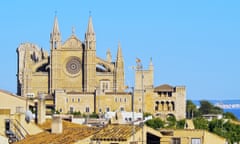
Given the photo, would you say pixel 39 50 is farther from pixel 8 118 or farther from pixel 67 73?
pixel 8 118

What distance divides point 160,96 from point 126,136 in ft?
462

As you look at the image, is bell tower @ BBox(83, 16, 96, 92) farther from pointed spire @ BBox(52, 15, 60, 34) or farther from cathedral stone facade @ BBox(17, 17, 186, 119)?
pointed spire @ BBox(52, 15, 60, 34)

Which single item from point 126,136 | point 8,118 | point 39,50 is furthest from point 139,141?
point 39,50

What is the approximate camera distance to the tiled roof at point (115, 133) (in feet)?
89.0

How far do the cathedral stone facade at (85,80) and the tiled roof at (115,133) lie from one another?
13223 centimetres

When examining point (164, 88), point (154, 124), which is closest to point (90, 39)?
point (164, 88)

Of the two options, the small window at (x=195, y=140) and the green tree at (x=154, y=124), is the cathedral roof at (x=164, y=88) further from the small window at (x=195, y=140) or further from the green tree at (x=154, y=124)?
the small window at (x=195, y=140)

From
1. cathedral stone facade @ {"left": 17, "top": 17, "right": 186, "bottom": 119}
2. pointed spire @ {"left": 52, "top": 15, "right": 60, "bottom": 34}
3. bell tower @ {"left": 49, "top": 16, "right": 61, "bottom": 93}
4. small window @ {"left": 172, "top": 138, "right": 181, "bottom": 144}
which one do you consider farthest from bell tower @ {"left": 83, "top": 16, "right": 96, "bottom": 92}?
small window @ {"left": 172, "top": 138, "right": 181, "bottom": 144}

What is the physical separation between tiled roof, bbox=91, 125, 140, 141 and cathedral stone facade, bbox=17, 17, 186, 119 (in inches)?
5206

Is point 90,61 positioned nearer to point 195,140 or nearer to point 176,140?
point 195,140

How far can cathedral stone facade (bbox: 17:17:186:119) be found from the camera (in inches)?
6383

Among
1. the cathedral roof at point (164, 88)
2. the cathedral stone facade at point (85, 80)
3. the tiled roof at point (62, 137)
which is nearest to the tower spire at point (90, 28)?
the cathedral stone facade at point (85, 80)

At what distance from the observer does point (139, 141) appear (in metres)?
27.4

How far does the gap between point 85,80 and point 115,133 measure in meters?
142
